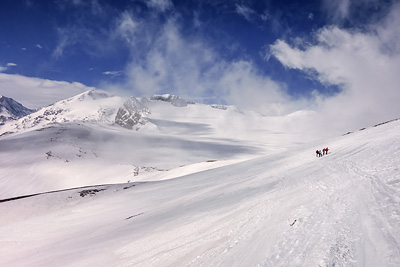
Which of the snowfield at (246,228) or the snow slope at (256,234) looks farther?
the snowfield at (246,228)

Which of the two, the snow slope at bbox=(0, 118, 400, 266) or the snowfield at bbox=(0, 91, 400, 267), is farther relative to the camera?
the snowfield at bbox=(0, 91, 400, 267)

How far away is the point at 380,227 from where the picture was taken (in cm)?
684

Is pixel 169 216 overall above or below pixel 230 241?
below

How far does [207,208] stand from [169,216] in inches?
122

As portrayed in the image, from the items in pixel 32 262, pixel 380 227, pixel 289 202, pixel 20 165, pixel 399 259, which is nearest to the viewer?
pixel 399 259

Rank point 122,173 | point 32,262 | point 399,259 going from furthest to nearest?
point 122,173 < point 32,262 < point 399,259

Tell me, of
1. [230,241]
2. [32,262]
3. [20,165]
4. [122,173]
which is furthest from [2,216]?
[20,165]

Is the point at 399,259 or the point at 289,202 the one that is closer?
the point at 399,259

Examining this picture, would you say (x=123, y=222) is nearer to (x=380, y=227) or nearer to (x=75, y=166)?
(x=380, y=227)

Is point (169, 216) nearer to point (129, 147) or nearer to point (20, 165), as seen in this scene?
point (20, 165)

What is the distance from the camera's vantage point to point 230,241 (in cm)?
881

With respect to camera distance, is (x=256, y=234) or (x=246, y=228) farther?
(x=246, y=228)

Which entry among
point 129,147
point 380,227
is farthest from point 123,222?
point 129,147

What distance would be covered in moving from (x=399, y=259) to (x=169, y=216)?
13847 millimetres
